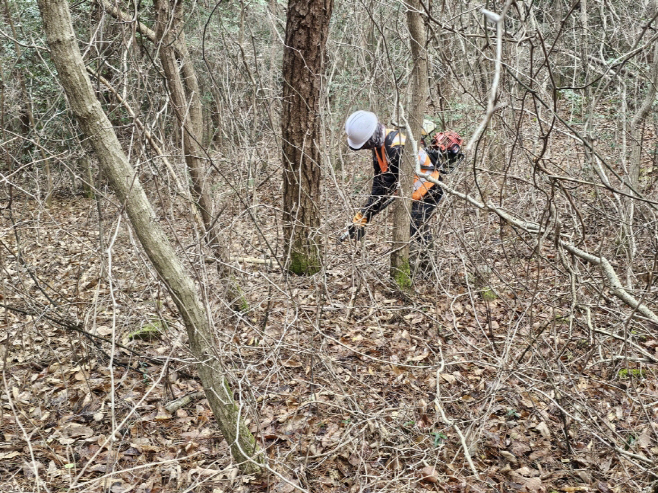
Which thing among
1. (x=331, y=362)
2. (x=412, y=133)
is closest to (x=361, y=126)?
(x=412, y=133)

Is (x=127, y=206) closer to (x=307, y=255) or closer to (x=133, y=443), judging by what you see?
(x=133, y=443)

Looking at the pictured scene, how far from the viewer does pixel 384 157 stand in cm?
529

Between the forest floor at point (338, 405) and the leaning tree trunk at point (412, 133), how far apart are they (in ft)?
1.29

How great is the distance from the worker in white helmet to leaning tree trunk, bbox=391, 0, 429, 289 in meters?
0.13

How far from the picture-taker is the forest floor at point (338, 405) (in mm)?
3115

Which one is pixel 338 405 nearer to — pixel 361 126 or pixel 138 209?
pixel 138 209

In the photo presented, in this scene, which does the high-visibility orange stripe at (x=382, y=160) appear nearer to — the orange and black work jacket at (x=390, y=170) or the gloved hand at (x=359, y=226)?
the orange and black work jacket at (x=390, y=170)

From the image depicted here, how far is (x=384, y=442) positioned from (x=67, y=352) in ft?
9.93

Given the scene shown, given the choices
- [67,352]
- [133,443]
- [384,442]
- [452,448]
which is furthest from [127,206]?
[67,352]

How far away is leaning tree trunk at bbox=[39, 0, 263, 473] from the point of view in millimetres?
1979

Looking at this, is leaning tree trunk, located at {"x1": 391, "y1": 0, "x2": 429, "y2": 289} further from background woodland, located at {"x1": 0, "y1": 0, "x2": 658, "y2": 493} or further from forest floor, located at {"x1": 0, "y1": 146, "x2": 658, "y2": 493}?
forest floor, located at {"x1": 0, "y1": 146, "x2": 658, "y2": 493}

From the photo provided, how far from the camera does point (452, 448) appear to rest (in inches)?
133

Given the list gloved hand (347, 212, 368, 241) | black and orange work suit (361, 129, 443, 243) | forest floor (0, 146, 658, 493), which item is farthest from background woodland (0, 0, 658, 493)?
black and orange work suit (361, 129, 443, 243)

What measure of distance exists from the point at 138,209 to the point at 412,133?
2.57 meters
